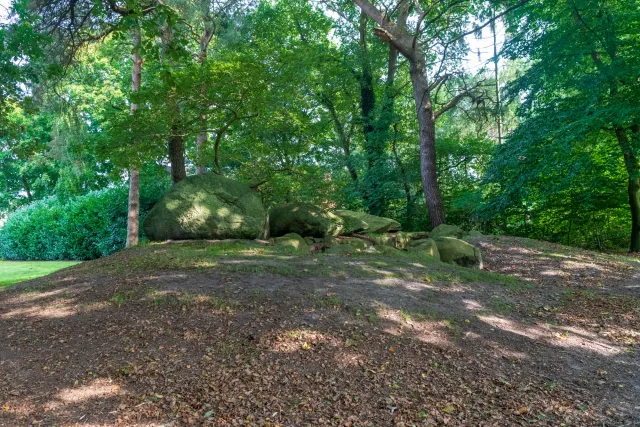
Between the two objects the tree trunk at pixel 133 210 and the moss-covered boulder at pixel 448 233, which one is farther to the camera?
the tree trunk at pixel 133 210

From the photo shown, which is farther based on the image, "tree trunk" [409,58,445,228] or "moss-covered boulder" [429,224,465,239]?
"tree trunk" [409,58,445,228]

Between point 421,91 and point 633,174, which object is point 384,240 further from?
point 633,174

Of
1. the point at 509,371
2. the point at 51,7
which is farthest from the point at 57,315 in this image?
the point at 51,7

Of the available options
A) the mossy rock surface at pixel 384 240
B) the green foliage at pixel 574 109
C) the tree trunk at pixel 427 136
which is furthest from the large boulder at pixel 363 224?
the green foliage at pixel 574 109

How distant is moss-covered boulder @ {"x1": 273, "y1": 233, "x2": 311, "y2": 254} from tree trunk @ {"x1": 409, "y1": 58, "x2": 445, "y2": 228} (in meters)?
4.76

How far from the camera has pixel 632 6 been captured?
8.98 metres

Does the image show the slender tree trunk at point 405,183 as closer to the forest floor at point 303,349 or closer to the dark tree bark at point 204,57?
the dark tree bark at point 204,57

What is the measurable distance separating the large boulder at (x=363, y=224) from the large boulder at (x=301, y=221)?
1.40 feet

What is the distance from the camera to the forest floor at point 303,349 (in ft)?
9.19

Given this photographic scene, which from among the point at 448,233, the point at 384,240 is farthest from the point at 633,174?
the point at 384,240

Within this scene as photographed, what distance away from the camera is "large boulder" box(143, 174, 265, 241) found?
7.55 m

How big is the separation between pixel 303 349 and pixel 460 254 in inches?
220

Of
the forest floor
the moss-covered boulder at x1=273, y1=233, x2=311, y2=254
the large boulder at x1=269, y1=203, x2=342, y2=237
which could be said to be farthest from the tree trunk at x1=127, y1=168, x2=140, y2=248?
the forest floor

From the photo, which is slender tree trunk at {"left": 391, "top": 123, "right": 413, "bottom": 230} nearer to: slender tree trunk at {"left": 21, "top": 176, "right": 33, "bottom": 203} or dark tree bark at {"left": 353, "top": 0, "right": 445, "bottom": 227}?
dark tree bark at {"left": 353, "top": 0, "right": 445, "bottom": 227}
